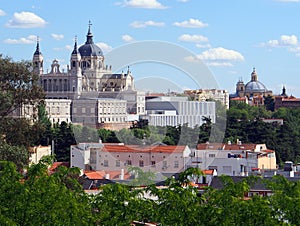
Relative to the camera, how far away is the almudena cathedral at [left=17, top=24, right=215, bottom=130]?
286 ft

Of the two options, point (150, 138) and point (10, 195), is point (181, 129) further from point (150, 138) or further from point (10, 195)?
point (10, 195)

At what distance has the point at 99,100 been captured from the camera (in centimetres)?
9519

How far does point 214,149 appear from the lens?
158 ft

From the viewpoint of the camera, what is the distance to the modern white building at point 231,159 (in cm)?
4178

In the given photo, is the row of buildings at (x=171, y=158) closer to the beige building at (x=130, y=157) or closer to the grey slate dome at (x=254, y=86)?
the beige building at (x=130, y=157)

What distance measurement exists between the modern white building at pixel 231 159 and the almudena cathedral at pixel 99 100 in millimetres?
29049

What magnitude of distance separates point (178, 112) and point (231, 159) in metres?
47.5

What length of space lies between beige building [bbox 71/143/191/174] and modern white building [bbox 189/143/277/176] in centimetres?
69

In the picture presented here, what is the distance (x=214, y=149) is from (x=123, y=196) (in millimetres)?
31088

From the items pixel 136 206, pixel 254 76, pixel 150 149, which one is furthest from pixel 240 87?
pixel 136 206

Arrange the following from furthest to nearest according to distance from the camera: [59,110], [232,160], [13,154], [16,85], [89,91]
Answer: [89,91] → [59,110] → [232,160] → [16,85] → [13,154]

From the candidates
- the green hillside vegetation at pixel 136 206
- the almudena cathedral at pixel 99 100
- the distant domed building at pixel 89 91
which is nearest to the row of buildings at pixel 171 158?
the green hillside vegetation at pixel 136 206

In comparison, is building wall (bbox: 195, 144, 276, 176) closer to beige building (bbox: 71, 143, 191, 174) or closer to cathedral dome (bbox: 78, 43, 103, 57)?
beige building (bbox: 71, 143, 191, 174)

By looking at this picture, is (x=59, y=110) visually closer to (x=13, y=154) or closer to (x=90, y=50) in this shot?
(x=90, y=50)
